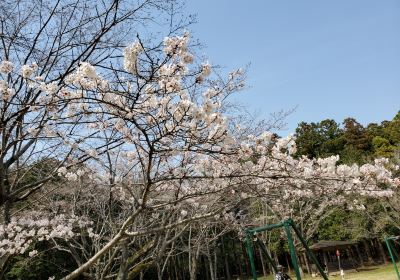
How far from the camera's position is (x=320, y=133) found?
43906 mm

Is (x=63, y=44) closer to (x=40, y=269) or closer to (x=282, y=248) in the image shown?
(x=40, y=269)

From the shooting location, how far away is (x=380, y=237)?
88.2 feet

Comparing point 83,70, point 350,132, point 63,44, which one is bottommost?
point 83,70

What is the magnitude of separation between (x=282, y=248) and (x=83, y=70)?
1192 inches

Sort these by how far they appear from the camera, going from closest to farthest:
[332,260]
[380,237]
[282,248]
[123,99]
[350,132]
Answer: [123,99]
[380,237]
[282,248]
[332,260]
[350,132]

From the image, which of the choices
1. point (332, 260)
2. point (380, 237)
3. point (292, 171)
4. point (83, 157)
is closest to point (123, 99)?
point (83, 157)

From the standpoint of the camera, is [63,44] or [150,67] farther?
[63,44]

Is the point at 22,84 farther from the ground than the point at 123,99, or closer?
farther from the ground

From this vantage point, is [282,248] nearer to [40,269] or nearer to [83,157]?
[40,269]

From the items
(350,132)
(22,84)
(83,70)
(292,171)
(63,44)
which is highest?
(350,132)

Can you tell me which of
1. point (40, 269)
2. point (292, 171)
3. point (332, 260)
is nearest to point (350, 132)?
point (332, 260)

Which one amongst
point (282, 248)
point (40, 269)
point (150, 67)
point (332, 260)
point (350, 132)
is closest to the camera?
point (150, 67)

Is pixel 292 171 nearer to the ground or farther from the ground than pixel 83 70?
nearer to the ground

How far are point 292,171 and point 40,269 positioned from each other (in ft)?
65.1
